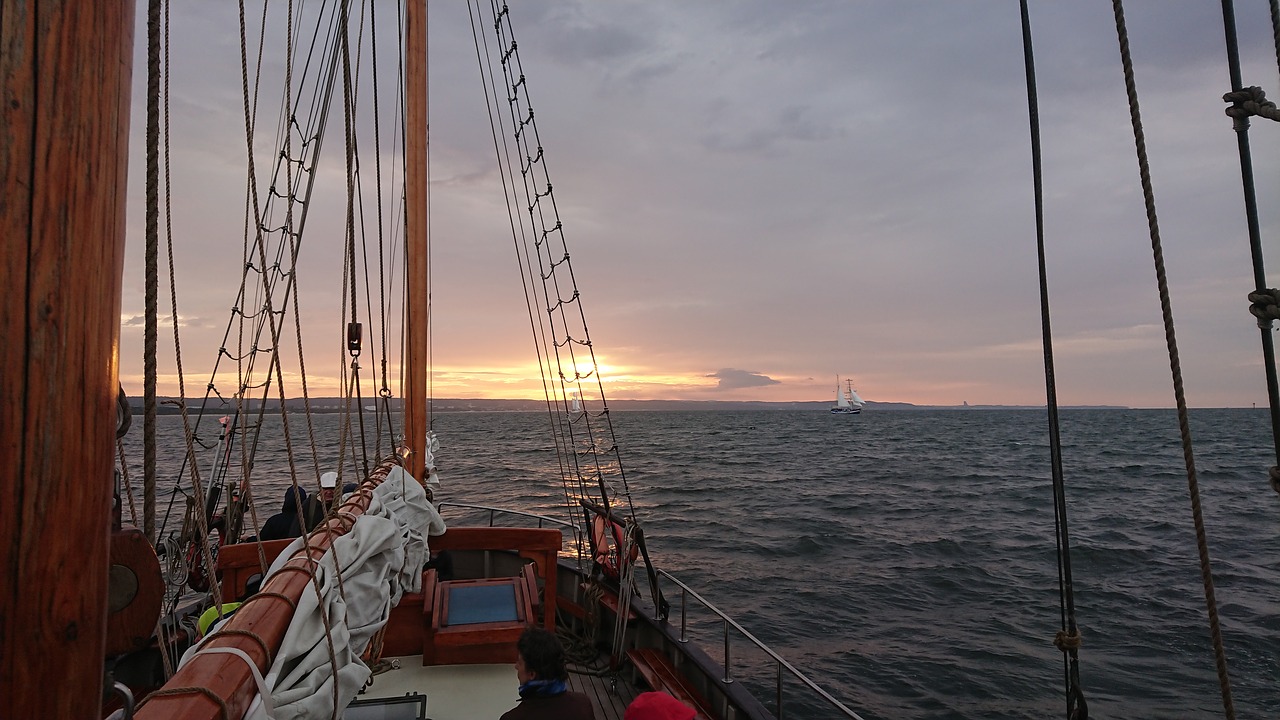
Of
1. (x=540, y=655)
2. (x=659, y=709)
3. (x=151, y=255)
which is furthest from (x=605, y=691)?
(x=151, y=255)

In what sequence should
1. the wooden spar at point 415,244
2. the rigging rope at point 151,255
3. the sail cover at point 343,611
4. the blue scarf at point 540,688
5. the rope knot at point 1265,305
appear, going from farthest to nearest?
the wooden spar at point 415,244 < the blue scarf at point 540,688 < the sail cover at point 343,611 < the rope knot at point 1265,305 < the rigging rope at point 151,255

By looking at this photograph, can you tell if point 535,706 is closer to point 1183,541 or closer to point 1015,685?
point 1015,685

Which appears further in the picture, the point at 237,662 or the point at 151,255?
the point at 237,662

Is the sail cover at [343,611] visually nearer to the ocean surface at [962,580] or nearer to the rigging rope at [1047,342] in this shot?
the rigging rope at [1047,342]

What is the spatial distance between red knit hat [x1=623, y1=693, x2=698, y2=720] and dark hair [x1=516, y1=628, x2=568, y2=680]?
1.30ft

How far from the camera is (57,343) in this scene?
98 centimetres

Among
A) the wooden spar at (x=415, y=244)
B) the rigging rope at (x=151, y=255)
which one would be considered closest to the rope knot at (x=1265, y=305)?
the rigging rope at (x=151, y=255)

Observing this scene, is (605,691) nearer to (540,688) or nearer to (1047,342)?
(540,688)

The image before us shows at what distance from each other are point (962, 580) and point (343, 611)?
1449 cm

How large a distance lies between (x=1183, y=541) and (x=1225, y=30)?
72.3 ft

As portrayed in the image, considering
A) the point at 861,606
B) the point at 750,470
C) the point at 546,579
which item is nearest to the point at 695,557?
the point at 861,606

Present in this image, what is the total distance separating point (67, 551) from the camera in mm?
992

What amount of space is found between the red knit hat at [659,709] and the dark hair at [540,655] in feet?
1.30

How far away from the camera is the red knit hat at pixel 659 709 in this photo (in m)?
3.04
